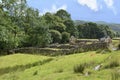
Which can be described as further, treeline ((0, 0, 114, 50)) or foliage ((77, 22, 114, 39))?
foliage ((77, 22, 114, 39))

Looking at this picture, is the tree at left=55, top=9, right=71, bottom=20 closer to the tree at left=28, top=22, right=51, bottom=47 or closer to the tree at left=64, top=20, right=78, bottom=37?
the tree at left=64, top=20, right=78, bottom=37

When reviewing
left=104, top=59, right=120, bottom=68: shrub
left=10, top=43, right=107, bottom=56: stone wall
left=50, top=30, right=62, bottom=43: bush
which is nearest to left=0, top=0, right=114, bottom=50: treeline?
left=50, top=30, right=62, bottom=43: bush

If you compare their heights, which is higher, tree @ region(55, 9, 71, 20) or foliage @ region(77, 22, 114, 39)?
tree @ region(55, 9, 71, 20)

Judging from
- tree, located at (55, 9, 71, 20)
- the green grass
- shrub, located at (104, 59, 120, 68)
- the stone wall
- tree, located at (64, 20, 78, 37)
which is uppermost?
tree, located at (55, 9, 71, 20)

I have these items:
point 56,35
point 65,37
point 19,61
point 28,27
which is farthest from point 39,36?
point 19,61

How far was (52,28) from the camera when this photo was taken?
8175 cm

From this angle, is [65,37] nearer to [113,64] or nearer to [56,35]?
[56,35]

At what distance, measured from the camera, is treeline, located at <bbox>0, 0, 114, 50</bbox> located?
4705cm

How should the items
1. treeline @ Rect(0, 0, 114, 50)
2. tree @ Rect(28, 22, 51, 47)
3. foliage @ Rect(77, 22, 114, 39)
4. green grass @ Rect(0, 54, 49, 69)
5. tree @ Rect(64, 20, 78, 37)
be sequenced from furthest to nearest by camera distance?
foliage @ Rect(77, 22, 114, 39) → tree @ Rect(64, 20, 78, 37) → tree @ Rect(28, 22, 51, 47) → treeline @ Rect(0, 0, 114, 50) → green grass @ Rect(0, 54, 49, 69)

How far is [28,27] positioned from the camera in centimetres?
6700

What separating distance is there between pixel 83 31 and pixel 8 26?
5736cm

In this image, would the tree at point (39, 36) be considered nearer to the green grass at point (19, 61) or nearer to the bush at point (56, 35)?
the bush at point (56, 35)

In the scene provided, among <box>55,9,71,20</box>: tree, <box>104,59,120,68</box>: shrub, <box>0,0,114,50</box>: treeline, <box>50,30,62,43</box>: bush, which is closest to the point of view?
<box>104,59,120,68</box>: shrub

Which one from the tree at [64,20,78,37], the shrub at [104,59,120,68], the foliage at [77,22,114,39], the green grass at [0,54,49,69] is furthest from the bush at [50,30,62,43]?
the shrub at [104,59,120,68]
